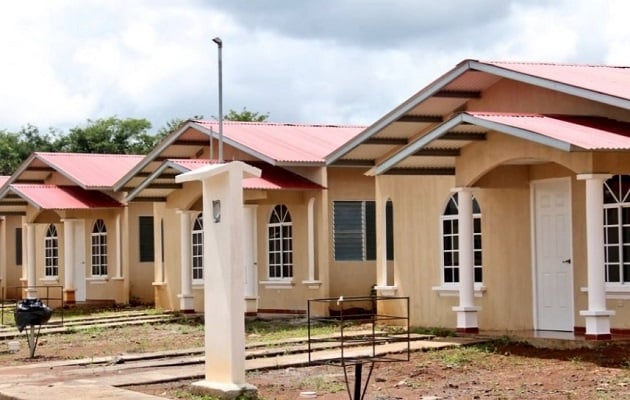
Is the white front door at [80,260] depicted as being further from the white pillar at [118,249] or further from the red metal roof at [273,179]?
the red metal roof at [273,179]

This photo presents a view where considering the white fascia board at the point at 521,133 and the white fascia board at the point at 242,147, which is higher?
the white fascia board at the point at 242,147

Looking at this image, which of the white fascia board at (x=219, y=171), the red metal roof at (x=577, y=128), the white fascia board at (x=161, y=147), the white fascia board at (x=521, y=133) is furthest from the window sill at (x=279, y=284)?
the white fascia board at (x=219, y=171)

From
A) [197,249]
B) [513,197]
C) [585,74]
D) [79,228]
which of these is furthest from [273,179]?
[79,228]

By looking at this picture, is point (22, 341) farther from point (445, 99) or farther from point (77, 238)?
point (77, 238)

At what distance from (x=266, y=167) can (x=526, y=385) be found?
11.7 meters

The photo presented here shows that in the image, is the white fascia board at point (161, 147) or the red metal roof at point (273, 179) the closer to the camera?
the red metal roof at point (273, 179)

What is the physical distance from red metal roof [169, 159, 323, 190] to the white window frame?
811cm

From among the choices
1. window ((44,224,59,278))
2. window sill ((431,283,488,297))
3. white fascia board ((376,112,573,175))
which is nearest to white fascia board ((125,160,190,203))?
window sill ((431,283,488,297))

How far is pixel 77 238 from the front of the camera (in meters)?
31.3

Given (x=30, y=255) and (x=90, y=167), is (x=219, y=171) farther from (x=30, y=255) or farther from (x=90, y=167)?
(x=30, y=255)

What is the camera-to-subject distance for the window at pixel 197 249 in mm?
26328

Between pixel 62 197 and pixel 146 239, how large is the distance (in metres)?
2.36

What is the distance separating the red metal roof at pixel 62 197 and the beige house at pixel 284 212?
3.53m

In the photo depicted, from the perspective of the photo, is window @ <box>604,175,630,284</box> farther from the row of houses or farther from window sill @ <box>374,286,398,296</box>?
window sill @ <box>374,286,398,296</box>
